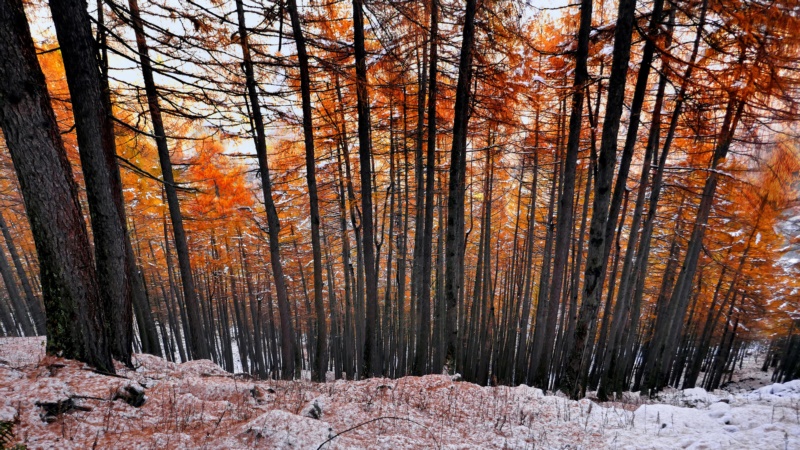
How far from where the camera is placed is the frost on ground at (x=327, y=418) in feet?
10.1

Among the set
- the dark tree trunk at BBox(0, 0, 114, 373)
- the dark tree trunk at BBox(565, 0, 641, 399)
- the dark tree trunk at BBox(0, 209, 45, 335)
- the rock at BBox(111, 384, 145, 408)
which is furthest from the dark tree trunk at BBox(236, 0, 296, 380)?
the dark tree trunk at BBox(0, 209, 45, 335)

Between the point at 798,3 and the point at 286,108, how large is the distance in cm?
957

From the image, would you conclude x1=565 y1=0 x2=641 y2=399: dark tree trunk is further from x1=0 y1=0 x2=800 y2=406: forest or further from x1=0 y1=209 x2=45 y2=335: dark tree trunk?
x1=0 y1=209 x2=45 y2=335: dark tree trunk

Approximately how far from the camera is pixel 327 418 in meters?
4.26

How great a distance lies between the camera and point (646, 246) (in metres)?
11.2

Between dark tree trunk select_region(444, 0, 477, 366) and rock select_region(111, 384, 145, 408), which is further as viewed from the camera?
dark tree trunk select_region(444, 0, 477, 366)

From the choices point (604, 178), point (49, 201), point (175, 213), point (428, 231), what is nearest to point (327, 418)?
point (49, 201)

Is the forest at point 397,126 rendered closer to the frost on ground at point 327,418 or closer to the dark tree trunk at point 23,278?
the dark tree trunk at point 23,278

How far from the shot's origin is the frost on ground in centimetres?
309

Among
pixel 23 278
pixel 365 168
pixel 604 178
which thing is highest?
pixel 365 168

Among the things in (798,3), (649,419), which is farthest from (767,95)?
(649,419)

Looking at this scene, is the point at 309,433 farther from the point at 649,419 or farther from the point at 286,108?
the point at 286,108

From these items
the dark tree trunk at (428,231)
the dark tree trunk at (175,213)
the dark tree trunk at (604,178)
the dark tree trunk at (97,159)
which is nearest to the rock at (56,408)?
the dark tree trunk at (97,159)

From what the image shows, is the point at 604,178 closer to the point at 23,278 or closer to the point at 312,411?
the point at 312,411
